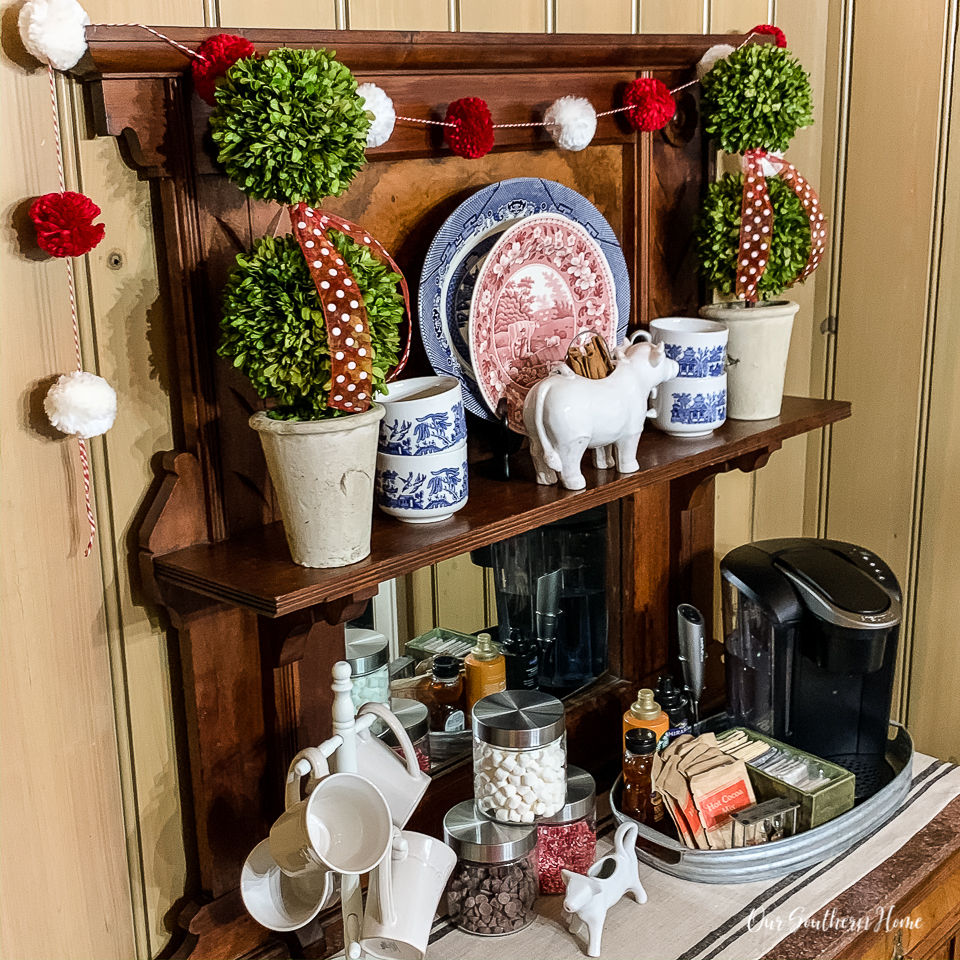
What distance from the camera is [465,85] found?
3.95 feet

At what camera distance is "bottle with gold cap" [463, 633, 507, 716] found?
1.38m

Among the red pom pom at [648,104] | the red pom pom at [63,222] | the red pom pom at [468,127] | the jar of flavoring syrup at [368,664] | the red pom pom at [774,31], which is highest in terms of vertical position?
the red pom pom at [774,31]

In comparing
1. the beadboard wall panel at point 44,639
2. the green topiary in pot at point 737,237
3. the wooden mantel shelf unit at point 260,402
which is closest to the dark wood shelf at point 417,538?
the wooden mantel shelf unit at point 260,402

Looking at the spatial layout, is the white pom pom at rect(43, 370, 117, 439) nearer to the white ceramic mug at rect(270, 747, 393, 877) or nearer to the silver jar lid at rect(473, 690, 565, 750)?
the white ceramic mug at rect(270, 747, 393, 877)

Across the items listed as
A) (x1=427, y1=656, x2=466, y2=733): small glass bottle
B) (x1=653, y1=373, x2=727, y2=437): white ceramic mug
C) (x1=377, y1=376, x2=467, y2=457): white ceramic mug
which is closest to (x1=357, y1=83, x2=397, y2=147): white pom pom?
(x1=377, y1=376, x2=467, y2=457): white ceramic mug

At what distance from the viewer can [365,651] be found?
1262mm

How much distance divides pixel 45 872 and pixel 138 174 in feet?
2.18

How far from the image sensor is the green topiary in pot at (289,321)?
37.0 inches

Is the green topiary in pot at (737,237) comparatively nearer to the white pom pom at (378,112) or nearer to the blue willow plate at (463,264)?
the blue willow plate at (463,264)

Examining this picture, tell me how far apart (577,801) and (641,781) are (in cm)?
13

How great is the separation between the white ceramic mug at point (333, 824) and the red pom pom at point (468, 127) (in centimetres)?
64

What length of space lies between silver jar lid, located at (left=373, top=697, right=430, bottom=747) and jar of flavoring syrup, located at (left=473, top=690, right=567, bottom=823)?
0.08 metres

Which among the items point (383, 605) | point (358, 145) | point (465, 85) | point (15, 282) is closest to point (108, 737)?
point (383, 605)

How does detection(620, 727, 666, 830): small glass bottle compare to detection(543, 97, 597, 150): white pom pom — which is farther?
detection(620, 727, 666, 830): small glass bottle
